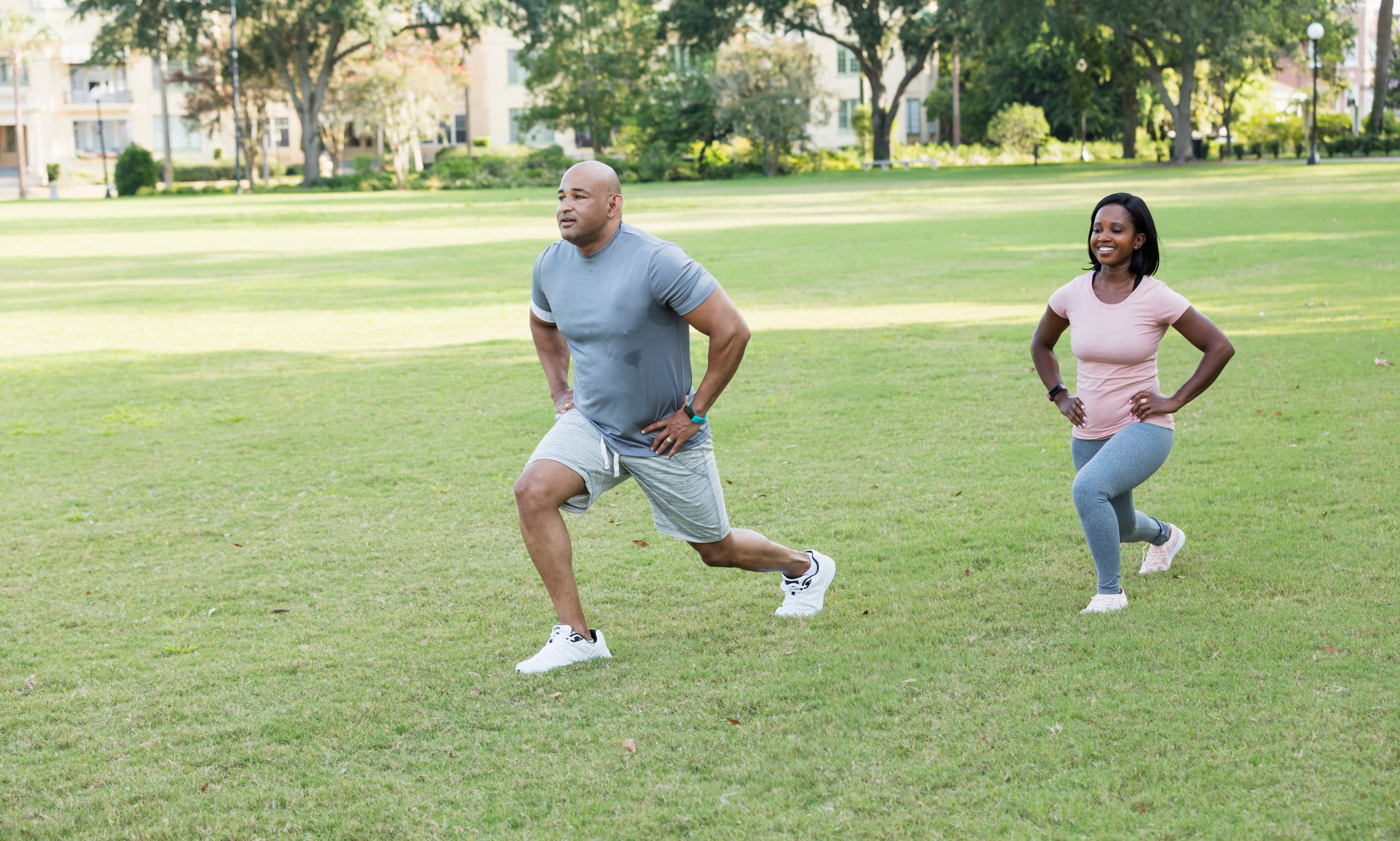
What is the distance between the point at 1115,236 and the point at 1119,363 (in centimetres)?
53

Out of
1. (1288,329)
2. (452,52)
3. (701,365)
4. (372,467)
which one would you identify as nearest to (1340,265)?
(1288,329)

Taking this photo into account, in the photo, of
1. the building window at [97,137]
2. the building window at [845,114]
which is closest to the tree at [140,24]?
the building window at [97,137]

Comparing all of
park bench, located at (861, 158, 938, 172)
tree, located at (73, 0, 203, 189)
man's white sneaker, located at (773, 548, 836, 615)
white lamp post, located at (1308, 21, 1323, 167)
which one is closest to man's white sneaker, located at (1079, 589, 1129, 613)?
man's white sneaker, located at (773, 548, 836, 615)

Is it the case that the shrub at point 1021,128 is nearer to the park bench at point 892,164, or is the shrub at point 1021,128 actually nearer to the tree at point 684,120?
the park bench at point 892,164

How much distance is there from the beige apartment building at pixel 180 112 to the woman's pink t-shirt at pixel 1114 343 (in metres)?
76.4

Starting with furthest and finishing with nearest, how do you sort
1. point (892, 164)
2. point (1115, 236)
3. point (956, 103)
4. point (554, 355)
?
point (956, 103) < point (892, 164) < point (554, 355) < point (1115, 236)

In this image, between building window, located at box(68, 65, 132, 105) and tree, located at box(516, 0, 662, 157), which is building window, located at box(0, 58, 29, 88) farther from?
tree, located at box(516, 0, 662, 157)

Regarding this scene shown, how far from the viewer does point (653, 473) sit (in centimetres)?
509

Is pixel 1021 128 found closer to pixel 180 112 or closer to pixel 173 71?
pixel 173 71

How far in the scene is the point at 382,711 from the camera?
4711mm

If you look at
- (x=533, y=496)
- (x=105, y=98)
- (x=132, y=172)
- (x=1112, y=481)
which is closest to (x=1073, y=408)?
(x=1112, y=481)

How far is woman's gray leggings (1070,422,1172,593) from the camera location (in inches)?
208

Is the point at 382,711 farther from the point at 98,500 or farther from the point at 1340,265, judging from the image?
the point at 1340,265

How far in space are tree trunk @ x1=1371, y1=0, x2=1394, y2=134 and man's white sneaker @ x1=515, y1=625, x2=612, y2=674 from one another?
57.9 meters
